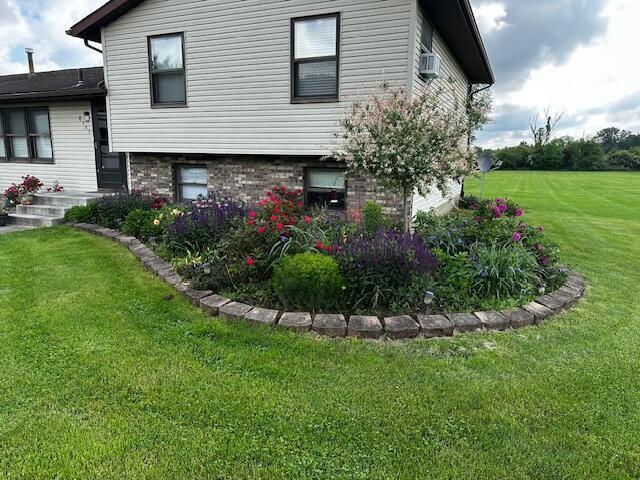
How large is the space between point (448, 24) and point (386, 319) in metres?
6.77

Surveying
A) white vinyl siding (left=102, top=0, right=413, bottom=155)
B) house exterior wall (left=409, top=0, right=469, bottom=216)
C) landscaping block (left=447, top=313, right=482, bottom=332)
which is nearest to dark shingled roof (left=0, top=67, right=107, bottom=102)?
white vinyl siding (left=102, top=0, right=413, bottom=155)

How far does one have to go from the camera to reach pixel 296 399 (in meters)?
2.73

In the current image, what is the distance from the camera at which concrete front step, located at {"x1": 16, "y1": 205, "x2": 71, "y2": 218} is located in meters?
8.91

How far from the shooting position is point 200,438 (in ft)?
7.74

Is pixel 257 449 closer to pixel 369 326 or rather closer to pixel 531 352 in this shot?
pixel 369 326

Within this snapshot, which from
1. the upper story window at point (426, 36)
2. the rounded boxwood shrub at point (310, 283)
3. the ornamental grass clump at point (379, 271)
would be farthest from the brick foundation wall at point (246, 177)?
the rounded boxwood shrub at point (310, 283)

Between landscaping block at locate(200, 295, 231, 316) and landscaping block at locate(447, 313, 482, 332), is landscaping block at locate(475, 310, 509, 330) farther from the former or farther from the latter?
landscaping block at locate(200, 295, 231, 316)

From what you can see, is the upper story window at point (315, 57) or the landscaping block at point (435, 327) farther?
the upper story window at point (315, 57)

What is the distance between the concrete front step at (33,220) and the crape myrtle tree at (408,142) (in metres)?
6.50

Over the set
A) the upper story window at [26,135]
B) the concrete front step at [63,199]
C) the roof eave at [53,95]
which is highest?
the roof eave at [53,95]

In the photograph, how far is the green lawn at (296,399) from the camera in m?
2.21

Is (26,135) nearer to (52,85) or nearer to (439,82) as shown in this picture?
(52,85)

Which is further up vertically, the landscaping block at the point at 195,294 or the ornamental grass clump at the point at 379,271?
the ornamental grass clump at the point at 379,271

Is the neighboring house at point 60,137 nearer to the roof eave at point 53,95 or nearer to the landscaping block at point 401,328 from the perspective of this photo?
the roof eave at point 53,95
